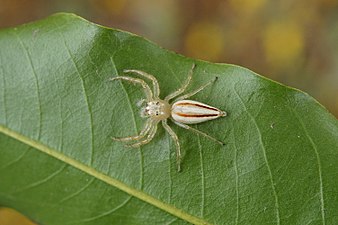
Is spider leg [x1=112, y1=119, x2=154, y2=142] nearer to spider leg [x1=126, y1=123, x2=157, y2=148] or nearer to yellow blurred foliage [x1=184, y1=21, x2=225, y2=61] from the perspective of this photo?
spider leg [x1=126, y1=123, x2=157, y2=148]

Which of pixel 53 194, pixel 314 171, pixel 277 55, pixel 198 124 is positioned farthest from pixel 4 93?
pixel 277 55

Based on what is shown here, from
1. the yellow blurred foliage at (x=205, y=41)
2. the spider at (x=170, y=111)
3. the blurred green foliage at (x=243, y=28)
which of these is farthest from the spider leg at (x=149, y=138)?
the yellow blurred foliage at (x=205, y=41)

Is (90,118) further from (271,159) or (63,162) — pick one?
(271,159)

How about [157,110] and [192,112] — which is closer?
[192,112]

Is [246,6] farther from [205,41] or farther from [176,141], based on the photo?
[176,141]

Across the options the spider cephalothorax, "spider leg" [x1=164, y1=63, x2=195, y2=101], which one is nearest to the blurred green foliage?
the spider cephalothorax

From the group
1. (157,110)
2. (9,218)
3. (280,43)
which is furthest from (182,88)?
(9,218)
